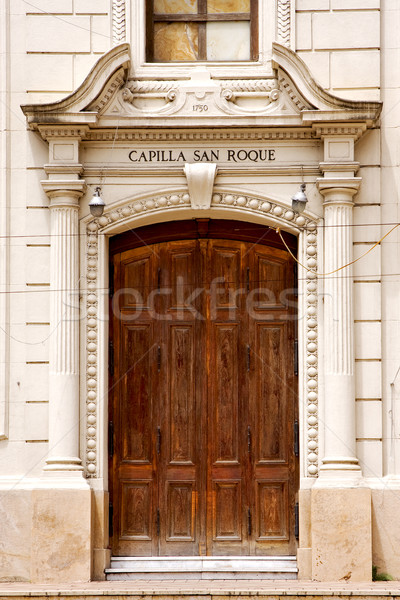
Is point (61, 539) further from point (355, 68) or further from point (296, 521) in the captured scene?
point (355, 68)

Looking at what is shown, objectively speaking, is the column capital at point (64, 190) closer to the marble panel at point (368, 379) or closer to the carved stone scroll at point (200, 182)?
the carved stone scroll at point (200, 182)

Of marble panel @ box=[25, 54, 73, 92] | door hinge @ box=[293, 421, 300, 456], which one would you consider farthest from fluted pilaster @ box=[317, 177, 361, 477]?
marble panel @ box=[25, 54, 73, 92]

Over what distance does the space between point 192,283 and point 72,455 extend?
270 cm

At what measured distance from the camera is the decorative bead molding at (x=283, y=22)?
547 inches

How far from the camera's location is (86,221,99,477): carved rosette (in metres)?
13.7

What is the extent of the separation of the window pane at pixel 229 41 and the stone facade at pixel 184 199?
0.33 metres

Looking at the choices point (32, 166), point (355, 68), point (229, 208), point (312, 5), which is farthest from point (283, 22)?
point (32, 166)

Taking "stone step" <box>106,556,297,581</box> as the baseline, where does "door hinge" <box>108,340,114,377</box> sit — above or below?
above

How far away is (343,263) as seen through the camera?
13.6 m

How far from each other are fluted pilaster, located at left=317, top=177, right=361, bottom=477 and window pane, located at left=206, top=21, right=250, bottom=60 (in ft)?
7.05

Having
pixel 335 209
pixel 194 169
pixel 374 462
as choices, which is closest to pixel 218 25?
pixel 194 169

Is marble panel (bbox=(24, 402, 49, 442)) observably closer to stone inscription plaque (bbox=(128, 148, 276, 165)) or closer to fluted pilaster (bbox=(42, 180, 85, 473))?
fluted pilaster (bbox=(42, 180, 85, 473))

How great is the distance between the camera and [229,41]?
1435 centimetres

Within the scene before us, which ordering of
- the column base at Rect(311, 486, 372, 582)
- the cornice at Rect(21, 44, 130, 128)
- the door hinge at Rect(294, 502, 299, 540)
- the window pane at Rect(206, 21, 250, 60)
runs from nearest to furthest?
1. the column base at Rect(311, 486, 372, 582)
2. the cornice at Rect(21, 44, 130, 128)
3. the door hinge at Rect(294, 502, 299, 540)
4. the window pane at Rect(206, 21, 250, 60)
